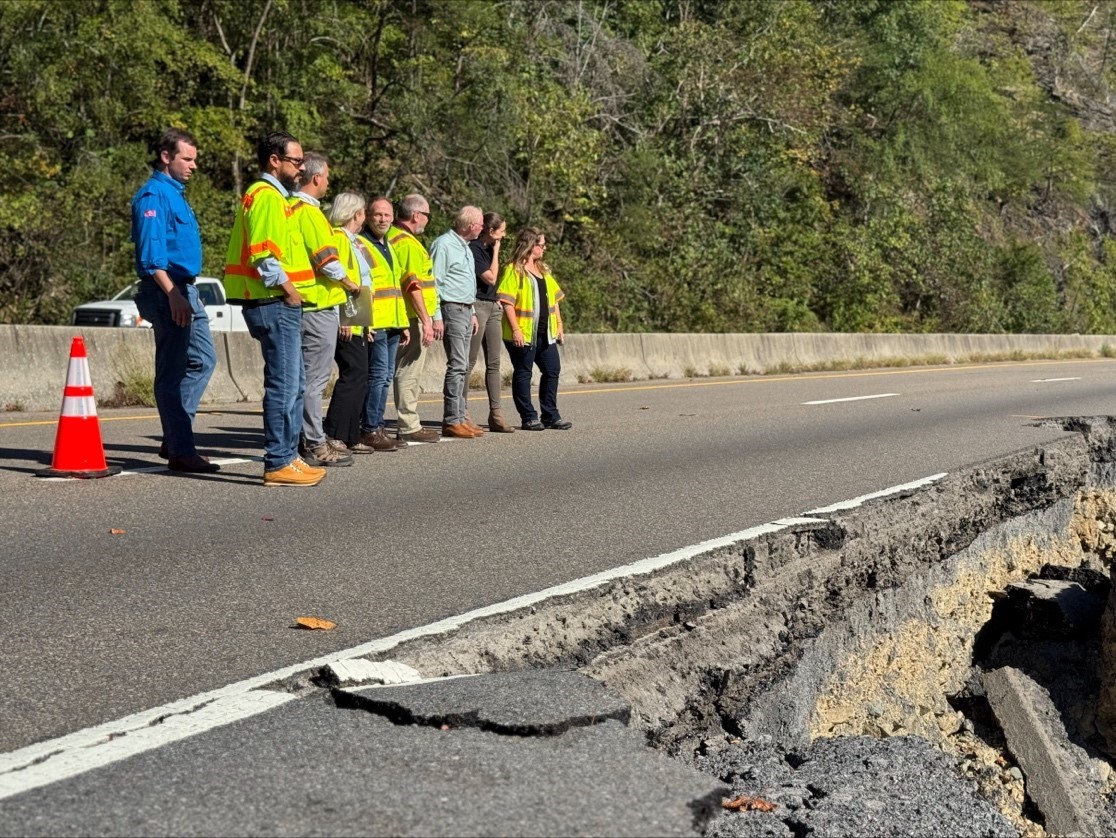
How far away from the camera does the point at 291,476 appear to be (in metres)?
8.08

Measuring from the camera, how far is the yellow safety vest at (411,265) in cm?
1019

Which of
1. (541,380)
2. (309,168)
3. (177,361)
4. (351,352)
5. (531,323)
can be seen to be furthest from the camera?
(541,380)

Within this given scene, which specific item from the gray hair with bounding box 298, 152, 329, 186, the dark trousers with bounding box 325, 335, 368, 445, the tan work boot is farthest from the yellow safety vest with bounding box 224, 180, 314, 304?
the dark trousers with bounding box 325, 335, 368, 445

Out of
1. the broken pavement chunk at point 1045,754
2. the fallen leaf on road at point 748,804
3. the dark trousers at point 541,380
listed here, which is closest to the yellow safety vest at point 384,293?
the dark trousers at point 541,380

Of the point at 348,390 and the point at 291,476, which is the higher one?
the point at 348,390

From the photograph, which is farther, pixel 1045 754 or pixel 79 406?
pixel 79 406

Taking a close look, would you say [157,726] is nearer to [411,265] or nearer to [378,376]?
[378,376]

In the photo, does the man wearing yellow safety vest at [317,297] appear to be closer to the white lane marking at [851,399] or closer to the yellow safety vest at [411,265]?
the yellow safety vest at [411,265]

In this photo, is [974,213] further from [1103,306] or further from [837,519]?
[837,519]

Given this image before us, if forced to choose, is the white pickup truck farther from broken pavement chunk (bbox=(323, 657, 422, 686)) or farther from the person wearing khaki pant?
broken pavement chunk (bbox=(323, 657, 422, 686))

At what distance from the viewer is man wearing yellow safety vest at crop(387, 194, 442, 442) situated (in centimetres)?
1020

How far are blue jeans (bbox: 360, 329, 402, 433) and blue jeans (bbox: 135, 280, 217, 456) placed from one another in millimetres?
1556

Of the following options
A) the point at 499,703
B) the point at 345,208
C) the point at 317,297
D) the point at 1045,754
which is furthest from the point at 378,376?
the point at 499,703

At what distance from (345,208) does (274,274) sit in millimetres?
1791
